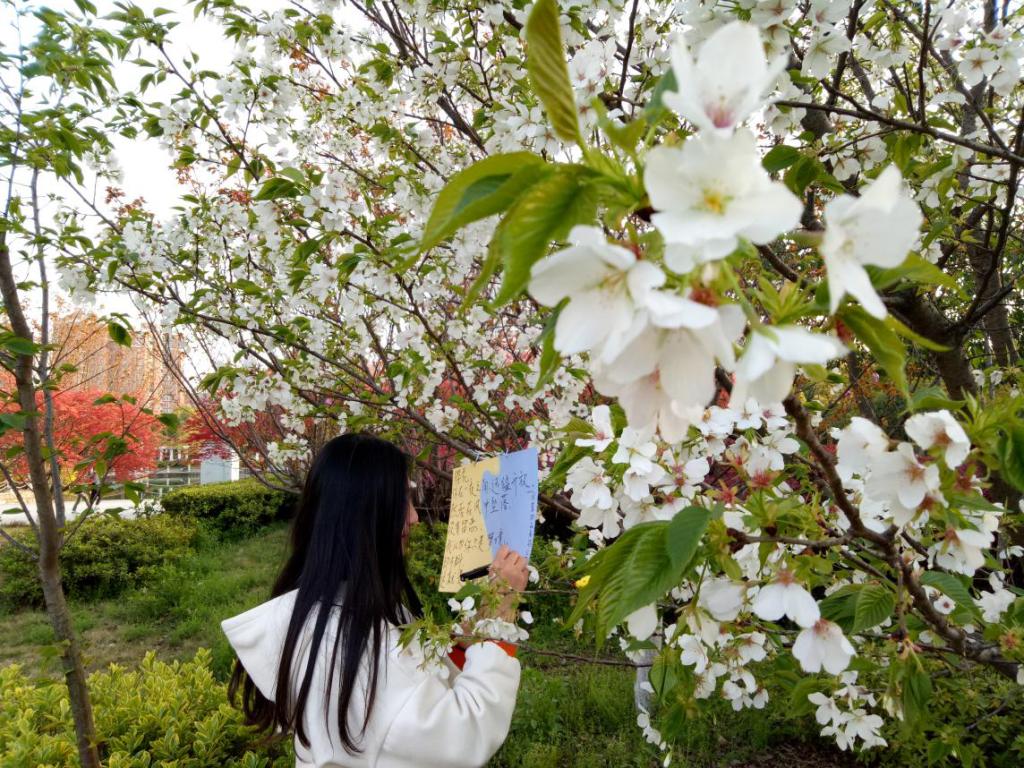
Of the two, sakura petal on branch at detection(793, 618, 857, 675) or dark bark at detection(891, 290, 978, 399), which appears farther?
dark bark at detection(891, 290, 978, 399)

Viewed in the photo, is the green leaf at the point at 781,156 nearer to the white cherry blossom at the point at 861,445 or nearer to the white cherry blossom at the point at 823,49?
the white cherry blossom at the point at 823,49

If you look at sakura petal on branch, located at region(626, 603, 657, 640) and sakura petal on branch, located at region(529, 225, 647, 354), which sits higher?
sakura petal on branch, located at region(529, 225, 647, 354)

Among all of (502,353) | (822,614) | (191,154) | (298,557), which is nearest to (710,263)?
(822,614)

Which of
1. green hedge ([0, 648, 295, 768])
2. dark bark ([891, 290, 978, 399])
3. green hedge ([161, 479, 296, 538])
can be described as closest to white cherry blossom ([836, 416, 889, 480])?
dark bark ([891, 290, 978, 399])

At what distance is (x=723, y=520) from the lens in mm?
861

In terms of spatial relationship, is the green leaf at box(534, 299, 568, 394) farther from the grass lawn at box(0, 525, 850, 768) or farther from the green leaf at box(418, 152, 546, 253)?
the grass lawn at box(0, 525, 850, 768)

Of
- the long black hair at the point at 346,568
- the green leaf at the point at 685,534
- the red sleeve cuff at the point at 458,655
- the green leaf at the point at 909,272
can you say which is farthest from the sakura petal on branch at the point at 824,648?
the red sleeve cuff at the point at 458,655

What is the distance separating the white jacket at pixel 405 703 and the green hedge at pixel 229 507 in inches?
277

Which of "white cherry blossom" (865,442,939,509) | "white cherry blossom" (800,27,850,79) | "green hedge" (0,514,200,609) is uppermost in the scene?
"white cherry blossom" (800,27,850,79)

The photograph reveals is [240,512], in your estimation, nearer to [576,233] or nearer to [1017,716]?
[1017,716]

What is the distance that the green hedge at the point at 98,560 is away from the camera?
5.86m

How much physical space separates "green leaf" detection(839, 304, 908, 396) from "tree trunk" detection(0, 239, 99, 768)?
6.75 feet

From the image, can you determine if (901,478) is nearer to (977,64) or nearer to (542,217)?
(542,217)

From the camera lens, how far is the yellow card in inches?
56.0
